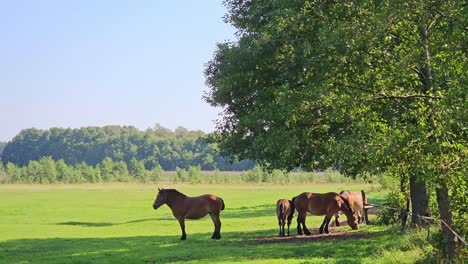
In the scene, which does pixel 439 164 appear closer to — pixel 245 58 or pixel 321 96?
pixel 321 96

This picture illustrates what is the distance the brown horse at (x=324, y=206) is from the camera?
83.2 ft

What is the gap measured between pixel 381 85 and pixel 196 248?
38.6 ft

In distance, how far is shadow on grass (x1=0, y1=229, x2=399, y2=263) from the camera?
19359 mm

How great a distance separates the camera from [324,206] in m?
25.7

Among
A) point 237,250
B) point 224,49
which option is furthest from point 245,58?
point 237,250

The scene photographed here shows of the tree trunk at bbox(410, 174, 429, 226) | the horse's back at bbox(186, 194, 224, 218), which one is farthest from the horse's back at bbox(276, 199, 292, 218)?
the tree trunk at bbox(410, 174, 429, 226)

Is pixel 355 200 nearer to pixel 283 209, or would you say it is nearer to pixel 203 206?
pixel 283 209

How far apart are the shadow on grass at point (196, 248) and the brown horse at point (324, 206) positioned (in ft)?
3.67

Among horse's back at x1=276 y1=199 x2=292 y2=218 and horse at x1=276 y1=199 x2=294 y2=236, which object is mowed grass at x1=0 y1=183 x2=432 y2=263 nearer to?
horse at x1=276 y1=199 x2=294 y2=236

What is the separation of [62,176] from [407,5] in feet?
357

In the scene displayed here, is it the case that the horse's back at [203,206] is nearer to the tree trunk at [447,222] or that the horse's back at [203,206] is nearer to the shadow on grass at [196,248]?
the shadow on grass at [196,248]

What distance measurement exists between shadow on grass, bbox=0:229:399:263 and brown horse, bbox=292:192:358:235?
1118 mm

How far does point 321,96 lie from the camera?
48.6 ft

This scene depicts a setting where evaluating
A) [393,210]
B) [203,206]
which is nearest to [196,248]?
[203,206]
